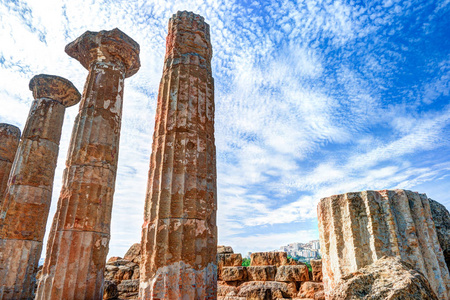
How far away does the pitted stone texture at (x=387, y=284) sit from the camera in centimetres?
289

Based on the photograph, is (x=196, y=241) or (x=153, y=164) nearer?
(x=196, y=241)

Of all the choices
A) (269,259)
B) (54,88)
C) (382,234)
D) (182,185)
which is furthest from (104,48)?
(269,259)

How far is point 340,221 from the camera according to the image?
482 cm

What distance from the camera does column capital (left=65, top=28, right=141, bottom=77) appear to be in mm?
8773

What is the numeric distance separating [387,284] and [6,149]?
46.8 ft

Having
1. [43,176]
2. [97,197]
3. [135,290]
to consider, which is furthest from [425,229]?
[43,176]

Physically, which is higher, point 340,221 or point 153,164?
point 153,164

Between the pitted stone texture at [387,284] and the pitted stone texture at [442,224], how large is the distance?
6.82 feet

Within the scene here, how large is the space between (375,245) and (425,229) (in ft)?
2.73

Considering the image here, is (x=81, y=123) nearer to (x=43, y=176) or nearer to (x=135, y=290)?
(x=43, y=176)

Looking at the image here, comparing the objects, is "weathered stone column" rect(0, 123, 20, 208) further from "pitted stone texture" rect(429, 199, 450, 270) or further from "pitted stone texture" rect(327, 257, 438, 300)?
"pitted stone texture" rect(429, 199, 450, 270)

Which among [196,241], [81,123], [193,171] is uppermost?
[81,123]

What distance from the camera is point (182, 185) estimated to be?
5.02 m

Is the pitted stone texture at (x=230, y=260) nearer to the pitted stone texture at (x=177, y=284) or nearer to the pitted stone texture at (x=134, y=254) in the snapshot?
the pitted stone texture at (x=134, y=254)
